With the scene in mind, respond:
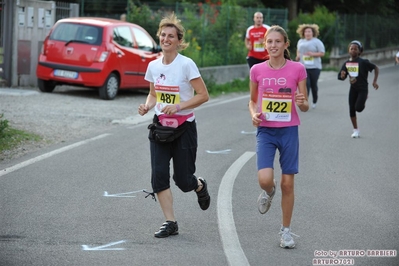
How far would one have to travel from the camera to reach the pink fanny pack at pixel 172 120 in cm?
742

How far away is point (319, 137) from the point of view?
1459 centimetres

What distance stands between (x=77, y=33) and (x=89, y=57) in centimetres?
70

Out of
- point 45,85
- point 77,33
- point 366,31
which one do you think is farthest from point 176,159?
point 366,31

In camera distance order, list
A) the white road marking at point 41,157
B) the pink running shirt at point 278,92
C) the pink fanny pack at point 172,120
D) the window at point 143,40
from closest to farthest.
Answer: the pink running shirt at point 278,92
the pink fanny pack at point 172,120
the white road marking at point 41,157
the window at point 143,40

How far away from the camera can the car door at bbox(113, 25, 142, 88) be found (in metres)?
19.7

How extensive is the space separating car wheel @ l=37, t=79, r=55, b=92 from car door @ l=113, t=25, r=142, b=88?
1.59 metres

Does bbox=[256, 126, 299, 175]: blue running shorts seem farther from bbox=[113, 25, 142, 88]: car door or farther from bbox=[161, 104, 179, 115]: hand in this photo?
bbox=[113, 25, 142, 88]: car door

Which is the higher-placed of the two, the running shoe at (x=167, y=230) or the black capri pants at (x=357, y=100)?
the black capri pants at (x=357, y=100)

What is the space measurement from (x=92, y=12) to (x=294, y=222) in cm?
1916

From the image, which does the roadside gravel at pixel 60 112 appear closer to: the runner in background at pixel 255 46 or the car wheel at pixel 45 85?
the car wheel at pixel 45 85

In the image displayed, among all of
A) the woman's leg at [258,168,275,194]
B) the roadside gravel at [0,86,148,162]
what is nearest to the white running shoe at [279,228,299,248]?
the woman's leg at [258,168,275,194]

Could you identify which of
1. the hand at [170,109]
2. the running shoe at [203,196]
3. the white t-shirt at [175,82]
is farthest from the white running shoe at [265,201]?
the hand at [170,109]

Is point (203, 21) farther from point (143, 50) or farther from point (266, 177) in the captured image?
point (266, 177)

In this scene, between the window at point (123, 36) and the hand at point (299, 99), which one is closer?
the hand at point (299, 99)
